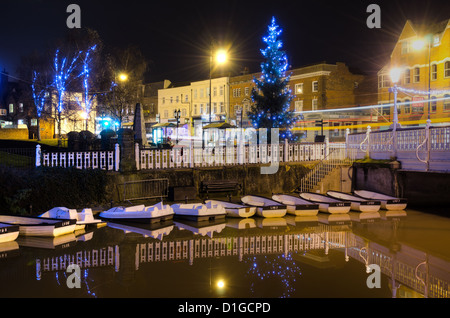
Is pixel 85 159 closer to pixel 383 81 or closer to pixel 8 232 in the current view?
pixel 8 232

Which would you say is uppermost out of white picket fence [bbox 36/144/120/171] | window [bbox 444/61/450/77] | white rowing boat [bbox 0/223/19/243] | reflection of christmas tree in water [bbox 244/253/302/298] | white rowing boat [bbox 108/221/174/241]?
window [bbox 444/61/450/77]

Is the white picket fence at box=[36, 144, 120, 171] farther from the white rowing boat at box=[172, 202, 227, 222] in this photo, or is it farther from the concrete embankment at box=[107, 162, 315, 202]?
the white rowing boat at box=[172, 202, 227, 222]

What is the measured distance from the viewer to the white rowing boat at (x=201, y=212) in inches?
590

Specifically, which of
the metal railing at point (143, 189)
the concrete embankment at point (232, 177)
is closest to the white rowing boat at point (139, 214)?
the concrete embankment at point (232, 177)

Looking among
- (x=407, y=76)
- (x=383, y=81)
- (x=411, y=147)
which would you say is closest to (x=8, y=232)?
(x=411, y=147)

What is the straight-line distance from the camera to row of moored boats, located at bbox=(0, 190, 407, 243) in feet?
41.6

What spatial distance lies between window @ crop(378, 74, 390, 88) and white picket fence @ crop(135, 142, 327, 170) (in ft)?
96.5

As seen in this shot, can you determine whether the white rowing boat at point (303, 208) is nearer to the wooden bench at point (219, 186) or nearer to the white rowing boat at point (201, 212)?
the white rowing boat at point (201, 212)

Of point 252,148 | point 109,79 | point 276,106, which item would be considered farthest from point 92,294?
point 109,79

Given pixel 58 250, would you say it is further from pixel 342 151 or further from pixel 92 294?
pixel 342 151

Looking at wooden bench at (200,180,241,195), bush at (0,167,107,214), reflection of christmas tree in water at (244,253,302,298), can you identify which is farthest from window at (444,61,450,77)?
reflection of christmas tree in water at (244,253,302,298)

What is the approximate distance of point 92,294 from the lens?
787 cm

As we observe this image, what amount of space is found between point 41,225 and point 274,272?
755 cm

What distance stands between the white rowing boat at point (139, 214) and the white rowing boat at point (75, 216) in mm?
716
